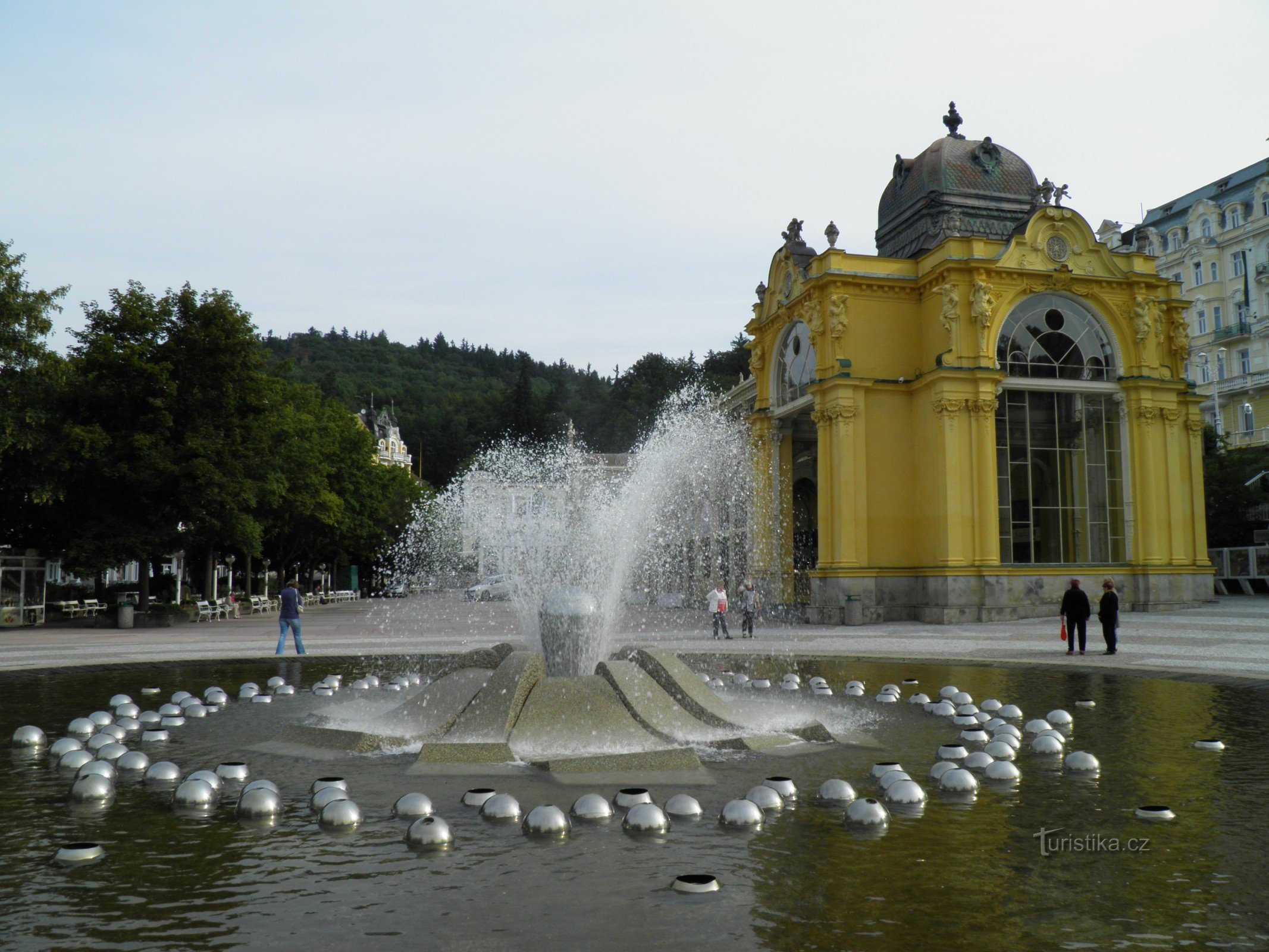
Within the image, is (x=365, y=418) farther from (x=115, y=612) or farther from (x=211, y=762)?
(x=211, y=762)

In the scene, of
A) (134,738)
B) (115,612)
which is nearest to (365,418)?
(115,612)

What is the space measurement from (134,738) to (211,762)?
6.09ft

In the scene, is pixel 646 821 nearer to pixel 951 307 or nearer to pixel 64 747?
pixel 64 747

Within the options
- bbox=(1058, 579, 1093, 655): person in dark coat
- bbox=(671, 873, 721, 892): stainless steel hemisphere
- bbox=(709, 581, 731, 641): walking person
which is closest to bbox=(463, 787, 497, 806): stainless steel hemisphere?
bbox=(671, 873, 721, 892): stainless steel hemisphere

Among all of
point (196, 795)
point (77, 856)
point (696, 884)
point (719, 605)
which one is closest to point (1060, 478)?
point (719, 605)

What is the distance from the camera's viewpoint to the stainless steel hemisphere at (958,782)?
774 centimetres

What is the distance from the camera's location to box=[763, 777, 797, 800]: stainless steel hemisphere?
296 inches

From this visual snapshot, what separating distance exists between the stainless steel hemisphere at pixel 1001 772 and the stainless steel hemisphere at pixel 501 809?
12.5 ft

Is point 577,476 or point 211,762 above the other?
point 577,476

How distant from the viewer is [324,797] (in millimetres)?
7273

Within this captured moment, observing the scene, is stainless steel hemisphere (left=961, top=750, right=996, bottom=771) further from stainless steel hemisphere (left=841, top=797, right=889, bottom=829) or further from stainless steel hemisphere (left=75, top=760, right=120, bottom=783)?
stainless steel hemisphere (left=75, top=760, right=120, bottom=783)

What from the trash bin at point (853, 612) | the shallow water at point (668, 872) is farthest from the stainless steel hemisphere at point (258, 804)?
the trash bin at point (853, 612)

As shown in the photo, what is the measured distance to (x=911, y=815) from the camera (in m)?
7.10

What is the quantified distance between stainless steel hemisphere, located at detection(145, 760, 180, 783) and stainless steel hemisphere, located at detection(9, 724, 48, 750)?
2.33 metres
